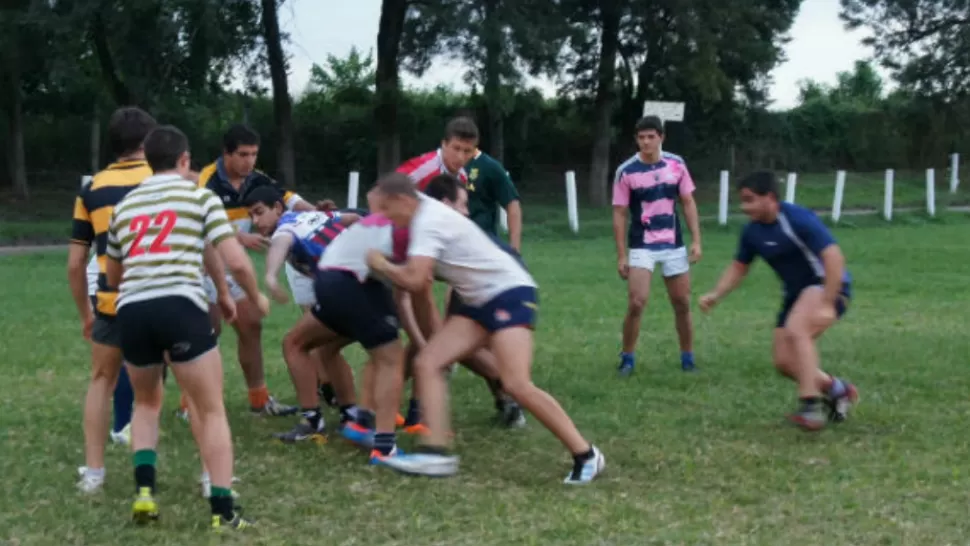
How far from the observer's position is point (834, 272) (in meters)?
6.97

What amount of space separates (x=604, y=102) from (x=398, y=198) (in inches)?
1161

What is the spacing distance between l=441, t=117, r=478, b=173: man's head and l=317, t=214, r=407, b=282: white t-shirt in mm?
1298

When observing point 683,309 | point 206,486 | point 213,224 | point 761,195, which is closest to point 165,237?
point 213,224

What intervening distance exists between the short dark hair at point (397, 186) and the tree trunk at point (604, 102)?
28262mm

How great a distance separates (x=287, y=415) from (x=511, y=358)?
2238 millimetres

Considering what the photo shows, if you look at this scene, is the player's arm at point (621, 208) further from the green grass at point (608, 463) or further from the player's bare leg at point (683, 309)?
the green grass at point (608, 463)

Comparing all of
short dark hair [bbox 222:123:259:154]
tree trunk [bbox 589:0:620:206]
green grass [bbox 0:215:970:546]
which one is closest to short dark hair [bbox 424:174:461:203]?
short dark hair [bbox 222:123:259:154]

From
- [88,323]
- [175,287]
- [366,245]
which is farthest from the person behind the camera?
[366,245]

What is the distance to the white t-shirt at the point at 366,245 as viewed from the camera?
21.0 ft

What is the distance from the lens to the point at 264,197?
7.35m

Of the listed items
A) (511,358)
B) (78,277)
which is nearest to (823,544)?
(511,358)

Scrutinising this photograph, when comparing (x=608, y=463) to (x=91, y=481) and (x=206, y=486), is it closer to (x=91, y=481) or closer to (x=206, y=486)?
(x=206, y=486)

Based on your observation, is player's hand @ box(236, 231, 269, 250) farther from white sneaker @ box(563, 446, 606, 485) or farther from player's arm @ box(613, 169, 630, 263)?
player's arm @ box(613, 169, 630, 263)

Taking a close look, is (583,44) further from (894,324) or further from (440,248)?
(440,248)
